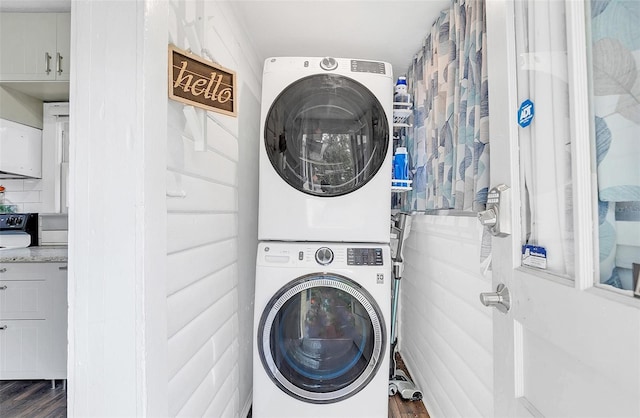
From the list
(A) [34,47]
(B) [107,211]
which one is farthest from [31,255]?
(B) [107,211]

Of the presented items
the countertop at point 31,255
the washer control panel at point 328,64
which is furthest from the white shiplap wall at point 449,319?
the countertop at point 31,255

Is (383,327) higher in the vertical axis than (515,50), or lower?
lower

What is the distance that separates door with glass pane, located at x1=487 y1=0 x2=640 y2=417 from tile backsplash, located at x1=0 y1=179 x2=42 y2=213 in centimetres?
361

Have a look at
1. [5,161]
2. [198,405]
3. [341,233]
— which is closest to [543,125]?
[341,233]

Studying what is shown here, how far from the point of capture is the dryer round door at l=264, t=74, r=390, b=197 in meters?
1.84

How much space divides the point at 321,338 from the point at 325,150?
41.2 inches

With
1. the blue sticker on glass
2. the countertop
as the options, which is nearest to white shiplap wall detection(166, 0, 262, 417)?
the blue sticker on glass

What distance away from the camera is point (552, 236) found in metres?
0.74

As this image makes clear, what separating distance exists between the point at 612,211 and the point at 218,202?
4.50 ft

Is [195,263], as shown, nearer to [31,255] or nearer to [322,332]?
[322,332]

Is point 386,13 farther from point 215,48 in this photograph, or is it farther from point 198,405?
point 198,405

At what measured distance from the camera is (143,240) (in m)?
0.88

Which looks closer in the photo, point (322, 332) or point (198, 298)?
point (198, 298)

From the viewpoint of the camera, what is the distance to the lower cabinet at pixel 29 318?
231cm
